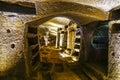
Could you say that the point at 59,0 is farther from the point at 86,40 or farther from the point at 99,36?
the point at 99,36

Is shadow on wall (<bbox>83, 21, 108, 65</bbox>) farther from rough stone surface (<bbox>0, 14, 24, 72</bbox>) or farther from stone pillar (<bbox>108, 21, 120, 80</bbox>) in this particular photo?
rough stone surface (<bbox>0, 14, 24, 72</bbox>)

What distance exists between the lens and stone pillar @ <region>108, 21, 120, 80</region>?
3.12m

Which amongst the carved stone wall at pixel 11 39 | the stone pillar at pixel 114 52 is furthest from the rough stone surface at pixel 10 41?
the stone pillar at pixel 114 52

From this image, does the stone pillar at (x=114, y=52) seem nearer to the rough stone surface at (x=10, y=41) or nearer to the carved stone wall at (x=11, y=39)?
the carved stone wall at (x=11, y=39)

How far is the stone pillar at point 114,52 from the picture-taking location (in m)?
3.12

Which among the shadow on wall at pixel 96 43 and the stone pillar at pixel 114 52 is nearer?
the stone pillar at pixel 114 52

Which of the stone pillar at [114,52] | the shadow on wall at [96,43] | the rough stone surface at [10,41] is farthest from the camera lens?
the shadow on wall at [96,43]

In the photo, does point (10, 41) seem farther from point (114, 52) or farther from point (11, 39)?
point (114, 52)

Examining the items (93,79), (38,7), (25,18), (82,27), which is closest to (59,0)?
(38,7)

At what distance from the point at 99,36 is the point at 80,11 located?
285cm

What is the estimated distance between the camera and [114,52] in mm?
3193

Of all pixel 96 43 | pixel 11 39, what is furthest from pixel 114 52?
pixel 96 43

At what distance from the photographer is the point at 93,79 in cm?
393

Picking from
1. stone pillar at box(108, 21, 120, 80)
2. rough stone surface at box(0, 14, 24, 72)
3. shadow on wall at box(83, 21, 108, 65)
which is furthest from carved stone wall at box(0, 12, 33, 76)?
shadow on wall at box(83, 21, 108, 65)
